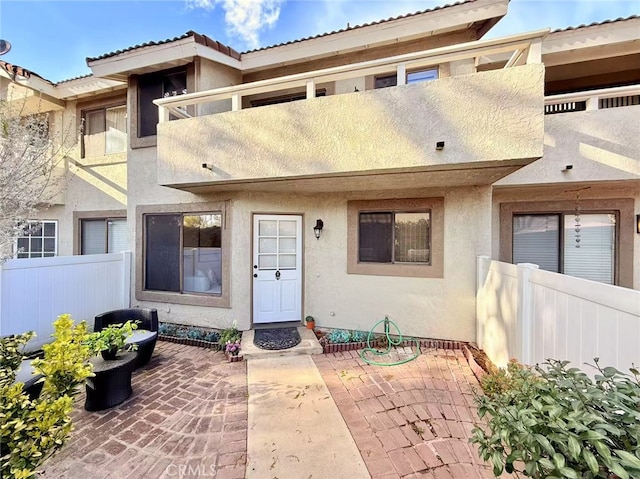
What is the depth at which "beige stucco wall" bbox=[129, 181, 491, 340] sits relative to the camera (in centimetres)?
700

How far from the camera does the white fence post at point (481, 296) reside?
639 cm

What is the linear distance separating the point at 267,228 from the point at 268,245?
50 cm

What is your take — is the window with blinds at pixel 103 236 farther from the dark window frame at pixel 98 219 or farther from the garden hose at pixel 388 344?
the garden hose at pixel 388 344

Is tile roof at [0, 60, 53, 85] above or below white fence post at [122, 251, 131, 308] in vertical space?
above

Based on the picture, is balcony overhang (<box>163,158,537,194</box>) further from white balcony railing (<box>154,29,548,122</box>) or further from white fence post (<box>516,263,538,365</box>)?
white fence post (<box>516,263,538,365</box>)

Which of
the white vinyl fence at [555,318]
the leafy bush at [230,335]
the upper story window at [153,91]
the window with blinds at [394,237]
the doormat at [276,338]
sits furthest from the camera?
the upper story window at [153,91]

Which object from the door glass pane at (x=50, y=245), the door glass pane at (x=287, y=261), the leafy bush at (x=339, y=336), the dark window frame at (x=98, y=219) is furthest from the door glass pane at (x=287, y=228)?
the door glass pane at (x=50, y=245)

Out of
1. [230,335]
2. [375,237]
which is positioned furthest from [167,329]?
[375,237]

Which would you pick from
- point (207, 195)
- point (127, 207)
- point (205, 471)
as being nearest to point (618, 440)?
point (205, 471)

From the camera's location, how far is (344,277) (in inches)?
310

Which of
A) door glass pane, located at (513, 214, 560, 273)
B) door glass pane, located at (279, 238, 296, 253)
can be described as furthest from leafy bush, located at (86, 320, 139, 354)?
door glass pane, located at (513, 214, 560, 273)

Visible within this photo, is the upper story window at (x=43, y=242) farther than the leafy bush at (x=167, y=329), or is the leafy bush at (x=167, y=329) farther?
the upper story window at (x=43, y=242)

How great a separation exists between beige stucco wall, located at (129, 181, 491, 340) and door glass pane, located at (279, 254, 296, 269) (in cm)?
38
